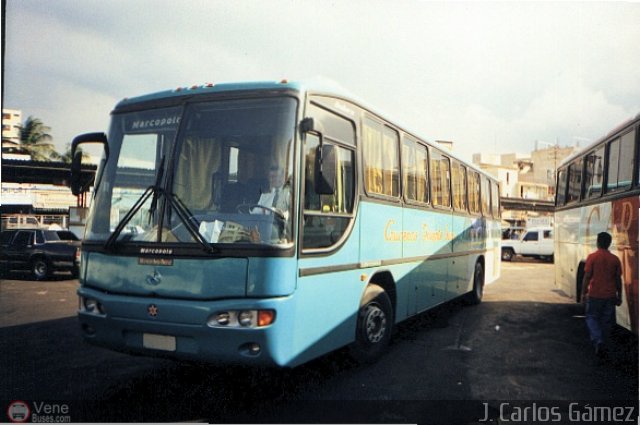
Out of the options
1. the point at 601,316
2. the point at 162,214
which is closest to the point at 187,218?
the point at 162,214

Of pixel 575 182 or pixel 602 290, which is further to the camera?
pixel 575 182

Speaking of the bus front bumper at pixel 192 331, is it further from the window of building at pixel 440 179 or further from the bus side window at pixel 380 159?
the window of building at pixel 440 179

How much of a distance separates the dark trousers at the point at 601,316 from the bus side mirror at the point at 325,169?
4330mm

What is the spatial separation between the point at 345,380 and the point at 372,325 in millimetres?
834

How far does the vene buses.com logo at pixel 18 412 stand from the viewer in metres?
4.42

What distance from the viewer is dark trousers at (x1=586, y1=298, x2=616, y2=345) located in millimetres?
A: 6586

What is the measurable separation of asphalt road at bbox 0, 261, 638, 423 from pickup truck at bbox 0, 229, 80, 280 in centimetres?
863

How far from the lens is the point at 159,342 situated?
4566 mm

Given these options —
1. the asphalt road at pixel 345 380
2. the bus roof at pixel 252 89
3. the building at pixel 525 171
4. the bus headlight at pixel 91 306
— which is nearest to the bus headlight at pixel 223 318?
the asphalt road at pixel 345 380

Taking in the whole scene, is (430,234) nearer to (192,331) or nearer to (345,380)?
(345,380)

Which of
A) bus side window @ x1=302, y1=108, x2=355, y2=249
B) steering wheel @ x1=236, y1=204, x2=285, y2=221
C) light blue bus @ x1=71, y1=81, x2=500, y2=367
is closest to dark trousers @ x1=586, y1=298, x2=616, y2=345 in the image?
light blue bus @ x1=71, y1=81, x2=500, y2=367

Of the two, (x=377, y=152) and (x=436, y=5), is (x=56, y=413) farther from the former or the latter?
(x=436, y=5)

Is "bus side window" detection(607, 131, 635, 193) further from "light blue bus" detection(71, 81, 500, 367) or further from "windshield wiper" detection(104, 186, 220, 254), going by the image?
"windshield wiper" detection(104, 186, 220, 254)

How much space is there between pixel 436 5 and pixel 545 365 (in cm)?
472
